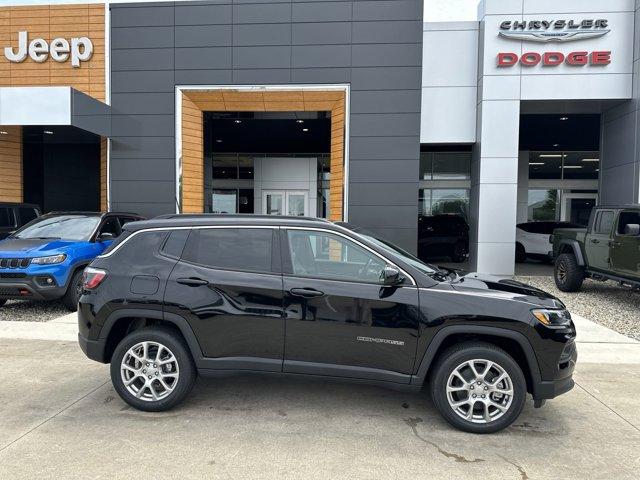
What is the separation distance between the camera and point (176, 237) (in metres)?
4.00

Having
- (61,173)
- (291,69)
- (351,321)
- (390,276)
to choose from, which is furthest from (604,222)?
(61,173)

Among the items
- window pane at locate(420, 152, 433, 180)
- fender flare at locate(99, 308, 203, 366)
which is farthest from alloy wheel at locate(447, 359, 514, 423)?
window pane at locate(420, 152, 433, 180)

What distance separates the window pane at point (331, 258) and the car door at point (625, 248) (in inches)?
250

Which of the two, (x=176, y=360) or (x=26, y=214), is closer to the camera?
(x=176, y=360)

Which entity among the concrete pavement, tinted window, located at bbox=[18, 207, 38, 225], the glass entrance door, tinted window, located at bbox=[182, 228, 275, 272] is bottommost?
the concrete pavement

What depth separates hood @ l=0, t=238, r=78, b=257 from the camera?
6.87 meters

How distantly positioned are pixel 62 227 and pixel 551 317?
7.88 metres

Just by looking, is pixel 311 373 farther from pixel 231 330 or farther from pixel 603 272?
pixel 603 272

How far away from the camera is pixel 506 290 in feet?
12.2

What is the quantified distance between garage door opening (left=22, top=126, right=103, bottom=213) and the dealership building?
4.47 feet

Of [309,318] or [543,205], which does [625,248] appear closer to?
[309,318]

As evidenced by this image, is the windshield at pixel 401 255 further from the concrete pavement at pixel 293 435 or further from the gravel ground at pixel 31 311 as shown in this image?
the gravel ground at pixel 31 311

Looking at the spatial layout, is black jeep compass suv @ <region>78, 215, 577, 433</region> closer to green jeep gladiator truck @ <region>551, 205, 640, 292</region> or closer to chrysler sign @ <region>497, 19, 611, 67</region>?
green jeep gladiator truck @ <region>551, 205, 640, 292</region>

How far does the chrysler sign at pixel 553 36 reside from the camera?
11414 mm
